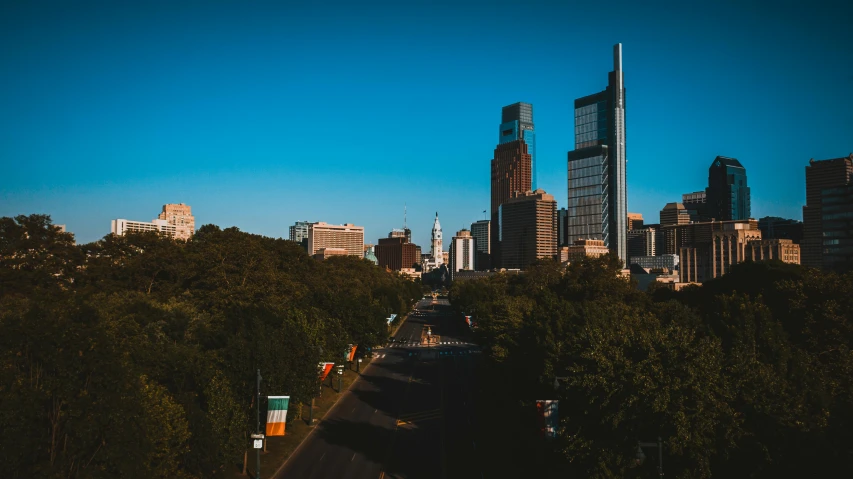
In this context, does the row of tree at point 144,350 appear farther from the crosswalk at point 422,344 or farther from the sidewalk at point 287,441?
the crosswalk at point 422,344

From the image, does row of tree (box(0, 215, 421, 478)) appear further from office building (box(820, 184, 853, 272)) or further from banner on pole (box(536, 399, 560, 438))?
office building (box(820, 184, 853, 272))

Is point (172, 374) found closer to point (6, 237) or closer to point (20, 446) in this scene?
point (20, 446)

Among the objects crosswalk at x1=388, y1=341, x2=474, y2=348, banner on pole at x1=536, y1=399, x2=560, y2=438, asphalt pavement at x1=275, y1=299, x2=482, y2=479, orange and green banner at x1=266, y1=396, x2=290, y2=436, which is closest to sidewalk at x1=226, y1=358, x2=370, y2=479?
asphalt pavement at x1=275, y1=299, x2=482, y2=479

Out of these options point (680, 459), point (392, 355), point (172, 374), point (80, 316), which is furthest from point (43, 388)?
point (392, 355)

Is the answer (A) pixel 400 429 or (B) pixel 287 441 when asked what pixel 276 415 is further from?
(A) pixel 400 429

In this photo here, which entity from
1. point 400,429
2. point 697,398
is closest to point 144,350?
Result: point 400,429
